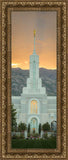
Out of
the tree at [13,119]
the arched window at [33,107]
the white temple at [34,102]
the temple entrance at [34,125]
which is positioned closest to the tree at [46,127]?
the white temple at [34,102]

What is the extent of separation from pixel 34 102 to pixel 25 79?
67 cm

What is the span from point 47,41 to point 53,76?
3.12 ft

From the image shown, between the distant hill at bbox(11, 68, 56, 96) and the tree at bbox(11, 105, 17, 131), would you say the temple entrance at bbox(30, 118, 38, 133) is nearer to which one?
the tree at bbox(11, 105, 17, 131)

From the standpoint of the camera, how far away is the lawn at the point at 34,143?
4215 mm

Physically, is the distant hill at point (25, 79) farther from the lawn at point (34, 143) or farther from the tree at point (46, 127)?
the lawn at point (34, 143)

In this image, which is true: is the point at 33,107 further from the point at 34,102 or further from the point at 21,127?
the point at 21,127

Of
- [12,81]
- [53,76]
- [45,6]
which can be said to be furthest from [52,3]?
[12,81]

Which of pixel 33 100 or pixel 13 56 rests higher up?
pixel 13 56

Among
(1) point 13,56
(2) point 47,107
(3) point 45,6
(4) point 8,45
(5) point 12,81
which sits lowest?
(2) point 47,107

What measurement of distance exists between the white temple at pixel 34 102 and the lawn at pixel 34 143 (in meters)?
0.27

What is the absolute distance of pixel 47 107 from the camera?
444cm

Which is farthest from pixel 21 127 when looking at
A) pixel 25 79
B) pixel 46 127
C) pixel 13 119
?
pixel 25 79

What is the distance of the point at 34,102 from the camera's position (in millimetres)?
4473

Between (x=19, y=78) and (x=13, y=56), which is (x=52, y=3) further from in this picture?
(x=19, y=78)
